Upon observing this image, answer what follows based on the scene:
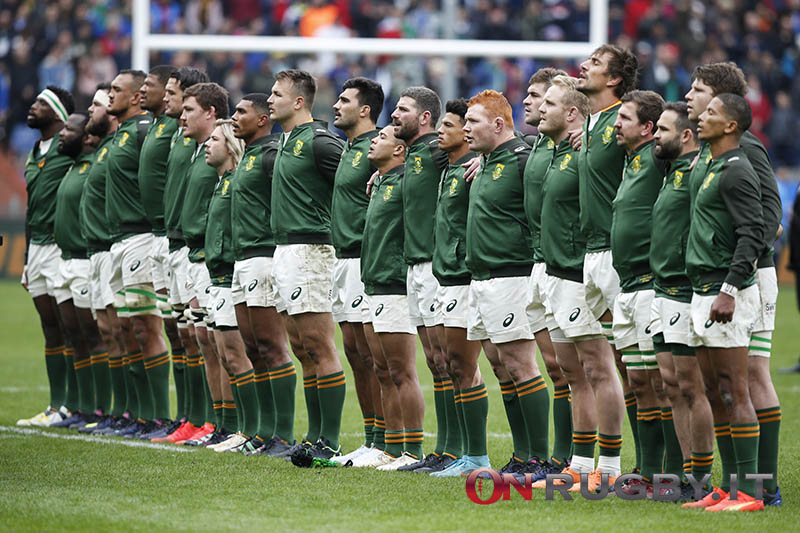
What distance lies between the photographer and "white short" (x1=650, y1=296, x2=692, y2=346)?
7023mm

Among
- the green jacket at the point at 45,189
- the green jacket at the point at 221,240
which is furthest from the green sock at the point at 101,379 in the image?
the green jacket at the point at 221,240

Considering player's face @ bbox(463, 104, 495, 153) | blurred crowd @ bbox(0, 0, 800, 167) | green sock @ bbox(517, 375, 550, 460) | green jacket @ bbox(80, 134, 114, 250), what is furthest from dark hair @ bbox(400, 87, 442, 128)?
blurred crowd @ bbox(0, 0, 800, 167)

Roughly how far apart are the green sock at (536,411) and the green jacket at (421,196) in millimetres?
1079

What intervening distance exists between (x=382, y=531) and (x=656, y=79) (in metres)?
18.6

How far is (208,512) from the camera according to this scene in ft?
23.2

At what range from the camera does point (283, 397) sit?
956cm

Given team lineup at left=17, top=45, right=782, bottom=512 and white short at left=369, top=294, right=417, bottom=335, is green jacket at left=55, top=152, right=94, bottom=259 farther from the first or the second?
white short at left=369, top=294, right=417, bottom=335

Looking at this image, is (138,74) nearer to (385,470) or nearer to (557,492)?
(385,470)

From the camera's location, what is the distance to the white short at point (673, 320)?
702cm

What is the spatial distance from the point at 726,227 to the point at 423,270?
2341mm

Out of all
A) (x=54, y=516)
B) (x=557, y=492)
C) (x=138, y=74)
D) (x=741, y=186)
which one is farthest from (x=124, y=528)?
(x=138, y=74)

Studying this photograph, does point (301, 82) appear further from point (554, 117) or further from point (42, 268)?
point (42, 268)

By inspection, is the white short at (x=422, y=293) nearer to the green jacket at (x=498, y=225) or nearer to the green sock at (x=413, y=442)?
the green jacket at (x=498, y=225)

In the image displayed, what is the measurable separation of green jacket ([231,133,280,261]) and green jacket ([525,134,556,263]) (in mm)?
2100
